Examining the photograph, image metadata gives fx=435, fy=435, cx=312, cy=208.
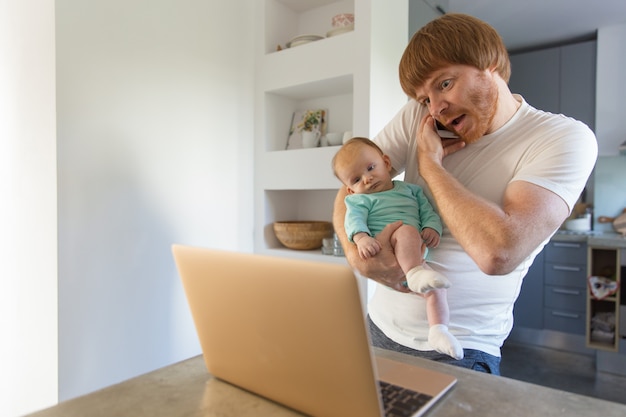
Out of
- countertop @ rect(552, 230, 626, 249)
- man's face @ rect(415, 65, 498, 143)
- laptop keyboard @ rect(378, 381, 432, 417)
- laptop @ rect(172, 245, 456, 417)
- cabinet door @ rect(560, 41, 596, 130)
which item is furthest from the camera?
cabinet door @ rect(560, 41, 596, 130)

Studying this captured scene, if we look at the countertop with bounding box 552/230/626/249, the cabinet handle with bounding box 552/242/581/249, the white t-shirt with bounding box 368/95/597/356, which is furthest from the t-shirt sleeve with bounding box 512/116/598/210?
the cabinet handle with bounding box 552/242/581/249

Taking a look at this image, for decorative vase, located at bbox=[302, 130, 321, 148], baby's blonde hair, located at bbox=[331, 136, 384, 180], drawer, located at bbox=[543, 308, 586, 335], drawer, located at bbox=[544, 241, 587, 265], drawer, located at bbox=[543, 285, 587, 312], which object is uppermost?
decorative vase, located at bbox=[302, 130, 321, 148]

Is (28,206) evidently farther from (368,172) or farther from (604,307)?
(604,307)

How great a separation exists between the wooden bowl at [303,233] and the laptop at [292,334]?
1.75 m

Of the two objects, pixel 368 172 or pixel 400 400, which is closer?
pixel 400 400

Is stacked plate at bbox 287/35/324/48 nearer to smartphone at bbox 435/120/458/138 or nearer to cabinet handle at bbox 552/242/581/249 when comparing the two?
smartphone at bbox 435/120/458/138

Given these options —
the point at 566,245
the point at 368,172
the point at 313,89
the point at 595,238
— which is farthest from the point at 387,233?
the point at 566,245

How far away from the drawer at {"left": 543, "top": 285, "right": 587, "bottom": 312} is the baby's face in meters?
Answer: 2.86

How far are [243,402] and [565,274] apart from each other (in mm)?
3402

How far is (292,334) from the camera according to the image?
0.61m

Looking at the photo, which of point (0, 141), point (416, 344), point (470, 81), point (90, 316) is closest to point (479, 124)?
point (470, 81)

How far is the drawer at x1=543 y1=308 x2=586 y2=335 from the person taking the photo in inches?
132

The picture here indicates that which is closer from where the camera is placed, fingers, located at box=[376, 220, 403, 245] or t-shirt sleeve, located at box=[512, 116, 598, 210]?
t-shirt sleeve, located at box=[512, 116, 598, 210]

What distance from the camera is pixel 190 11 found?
228 centimetres
